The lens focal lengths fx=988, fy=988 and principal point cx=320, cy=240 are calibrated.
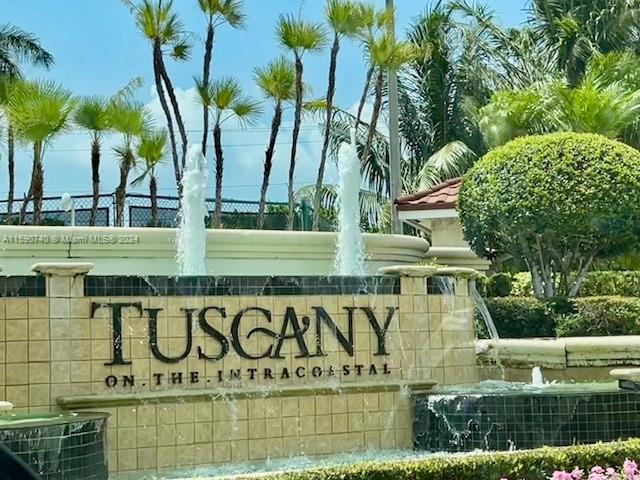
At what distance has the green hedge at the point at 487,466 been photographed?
704cm

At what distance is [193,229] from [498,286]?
258 inches

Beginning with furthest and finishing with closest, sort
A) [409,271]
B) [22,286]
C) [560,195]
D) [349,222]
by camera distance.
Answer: [560,195], [349,222], [409,271], [22,286]

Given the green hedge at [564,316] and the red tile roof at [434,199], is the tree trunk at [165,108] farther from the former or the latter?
the green hedge at [564,316]

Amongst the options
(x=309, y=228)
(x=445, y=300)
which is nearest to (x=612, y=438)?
(x=445, y=300)

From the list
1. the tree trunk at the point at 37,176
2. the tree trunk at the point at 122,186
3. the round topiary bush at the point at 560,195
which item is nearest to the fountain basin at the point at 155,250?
the round topiary bush at the point at 560,195

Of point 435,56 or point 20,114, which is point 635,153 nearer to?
point 20,114

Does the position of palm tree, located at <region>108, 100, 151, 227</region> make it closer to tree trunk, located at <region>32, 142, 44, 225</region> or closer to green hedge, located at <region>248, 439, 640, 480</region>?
tree trunk, located at <region>32, 142, 44, 225</region>

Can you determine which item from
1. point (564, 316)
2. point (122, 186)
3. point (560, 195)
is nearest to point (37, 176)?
point (122, 186)

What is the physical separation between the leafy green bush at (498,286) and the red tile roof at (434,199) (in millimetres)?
1690

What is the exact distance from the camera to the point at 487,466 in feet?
23.9

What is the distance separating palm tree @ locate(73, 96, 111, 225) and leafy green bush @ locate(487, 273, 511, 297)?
7.46m

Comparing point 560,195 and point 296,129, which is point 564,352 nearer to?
point 560,195

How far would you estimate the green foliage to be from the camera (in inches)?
588

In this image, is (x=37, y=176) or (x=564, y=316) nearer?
(x=564, y=316)
